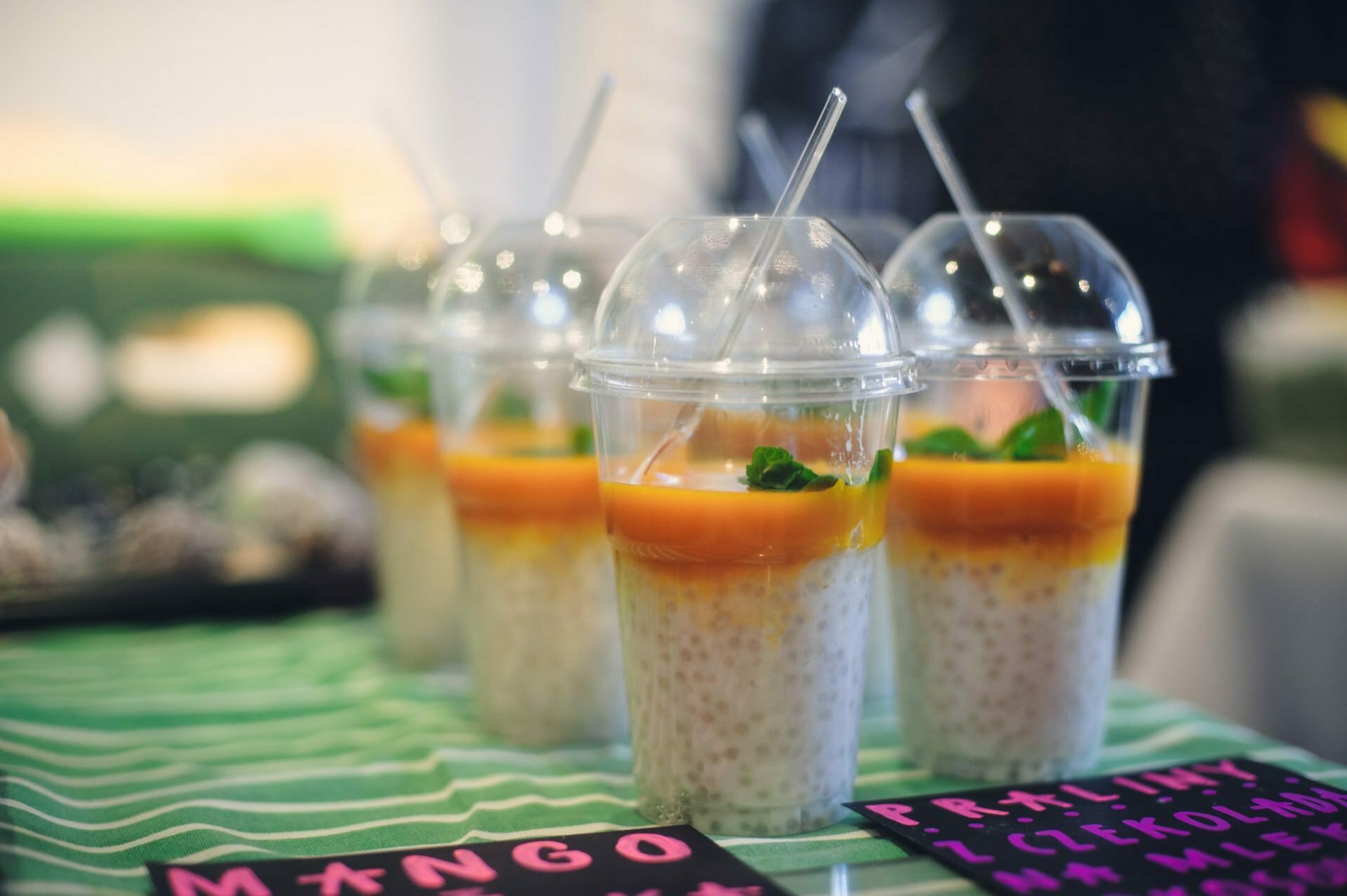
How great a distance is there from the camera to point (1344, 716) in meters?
1.78

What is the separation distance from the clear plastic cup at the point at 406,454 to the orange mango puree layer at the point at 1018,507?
0.60 m

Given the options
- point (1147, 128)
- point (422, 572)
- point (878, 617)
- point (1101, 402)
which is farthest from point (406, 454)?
point (1147, 128)

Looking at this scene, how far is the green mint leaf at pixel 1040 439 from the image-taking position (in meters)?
1.03

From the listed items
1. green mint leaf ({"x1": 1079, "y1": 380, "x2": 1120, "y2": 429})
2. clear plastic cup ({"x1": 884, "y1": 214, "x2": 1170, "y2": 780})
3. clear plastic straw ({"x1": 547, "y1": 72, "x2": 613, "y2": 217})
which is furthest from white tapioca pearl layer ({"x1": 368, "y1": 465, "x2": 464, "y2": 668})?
green mint leaf ({"x1": 1079, "y1": 380, "x2": 1120, "y2": 429})

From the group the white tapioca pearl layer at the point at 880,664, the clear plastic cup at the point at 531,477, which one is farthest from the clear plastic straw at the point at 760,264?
the white tapioca pearl layer at the point at 880,664

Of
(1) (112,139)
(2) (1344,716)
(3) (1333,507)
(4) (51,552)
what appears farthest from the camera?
(1) (112,139)

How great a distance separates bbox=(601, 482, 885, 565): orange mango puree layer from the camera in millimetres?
890

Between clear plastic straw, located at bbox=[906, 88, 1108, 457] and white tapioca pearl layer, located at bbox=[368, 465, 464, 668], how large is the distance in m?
0.69

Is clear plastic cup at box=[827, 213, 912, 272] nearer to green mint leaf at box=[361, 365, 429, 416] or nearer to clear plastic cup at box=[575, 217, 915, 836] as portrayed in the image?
A: clear plastic cup at box=[575, 217, 915, 836]

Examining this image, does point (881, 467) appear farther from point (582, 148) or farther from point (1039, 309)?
point (582, 148)

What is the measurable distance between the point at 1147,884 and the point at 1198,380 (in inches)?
77.4

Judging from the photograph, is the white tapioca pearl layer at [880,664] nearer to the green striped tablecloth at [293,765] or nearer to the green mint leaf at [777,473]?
the green striped tablecloth at [293,765]

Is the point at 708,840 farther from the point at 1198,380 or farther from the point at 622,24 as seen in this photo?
the point at 622,24

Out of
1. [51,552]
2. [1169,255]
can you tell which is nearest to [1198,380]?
[1169,255]
